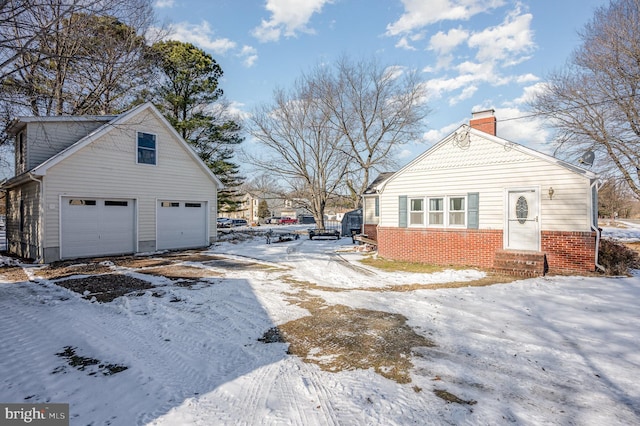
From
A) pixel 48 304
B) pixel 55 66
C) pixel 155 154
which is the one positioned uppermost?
pixel 55 66

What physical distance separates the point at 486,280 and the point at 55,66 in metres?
21.7

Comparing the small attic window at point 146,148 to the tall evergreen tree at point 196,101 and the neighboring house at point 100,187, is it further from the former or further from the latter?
the tall evergreen tree at point 196,101

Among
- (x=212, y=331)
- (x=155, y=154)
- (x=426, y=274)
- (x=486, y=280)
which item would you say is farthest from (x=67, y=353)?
(x=155, y=154)

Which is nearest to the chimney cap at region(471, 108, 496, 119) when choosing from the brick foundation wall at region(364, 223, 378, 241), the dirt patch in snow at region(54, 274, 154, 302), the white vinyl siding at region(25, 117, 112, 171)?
the brick foundation wall at region(364, 223, 378, 241)

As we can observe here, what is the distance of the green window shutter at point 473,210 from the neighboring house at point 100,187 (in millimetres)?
12226

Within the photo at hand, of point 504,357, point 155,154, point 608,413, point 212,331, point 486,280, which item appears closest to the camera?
point 608,413

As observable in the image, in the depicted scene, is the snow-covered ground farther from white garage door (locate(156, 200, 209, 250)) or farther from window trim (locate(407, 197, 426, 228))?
white garage door (locate(156, 200, 209, 250))

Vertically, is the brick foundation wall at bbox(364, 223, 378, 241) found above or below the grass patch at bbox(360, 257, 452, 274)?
above

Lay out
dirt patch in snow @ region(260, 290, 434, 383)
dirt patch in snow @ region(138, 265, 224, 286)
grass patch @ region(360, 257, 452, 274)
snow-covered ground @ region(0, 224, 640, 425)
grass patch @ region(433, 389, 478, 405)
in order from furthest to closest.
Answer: grass patch @ region(360, 257, 452, 274) → dirt patch in snow @ region(138, 265, 224, 286) → dirt patch in snow @ region(260, 290, 434, 383) → grass patch @ region(433, 389, 478, 405) → snow-covered ground @ region(0, 224, 640, 425)

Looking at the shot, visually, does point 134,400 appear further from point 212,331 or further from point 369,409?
point 369,409

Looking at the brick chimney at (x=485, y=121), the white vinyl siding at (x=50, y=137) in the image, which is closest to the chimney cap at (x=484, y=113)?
the brick chimney at (x=485, y=121)

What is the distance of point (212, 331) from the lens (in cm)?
500

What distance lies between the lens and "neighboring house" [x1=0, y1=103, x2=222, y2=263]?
38.3 feet

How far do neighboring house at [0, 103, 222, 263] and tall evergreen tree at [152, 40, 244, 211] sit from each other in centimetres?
823
